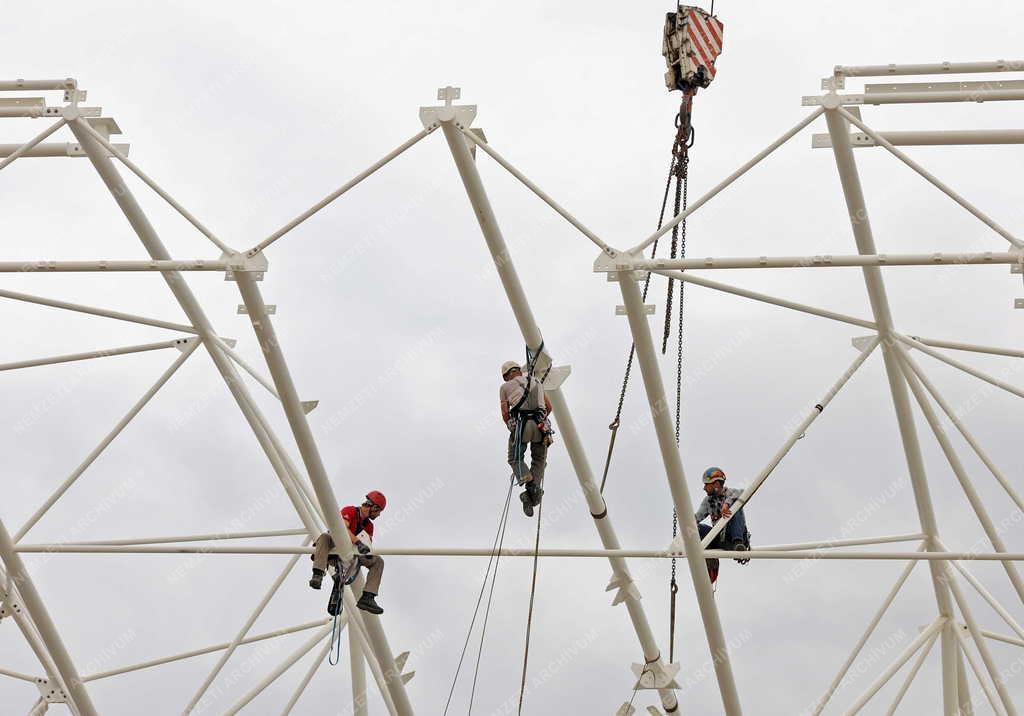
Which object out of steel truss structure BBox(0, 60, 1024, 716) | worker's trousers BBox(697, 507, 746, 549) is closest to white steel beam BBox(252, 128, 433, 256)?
steel truss structure BBox(0, 60, 1024, 716)

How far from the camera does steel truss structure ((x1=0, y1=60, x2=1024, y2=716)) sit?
2036cm

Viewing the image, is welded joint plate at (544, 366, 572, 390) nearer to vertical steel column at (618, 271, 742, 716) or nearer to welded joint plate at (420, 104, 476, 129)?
vertical steel column at (618, 271, 742, 716)

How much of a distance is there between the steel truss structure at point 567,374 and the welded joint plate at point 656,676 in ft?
0.08

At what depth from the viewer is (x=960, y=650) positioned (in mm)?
27547

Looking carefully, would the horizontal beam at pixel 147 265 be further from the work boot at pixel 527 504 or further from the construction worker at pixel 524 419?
the work boot at pixel 527 504

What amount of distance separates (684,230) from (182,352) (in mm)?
7997

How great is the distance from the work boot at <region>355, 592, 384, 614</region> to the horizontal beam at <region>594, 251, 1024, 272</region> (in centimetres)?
622

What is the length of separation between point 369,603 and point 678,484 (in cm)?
492

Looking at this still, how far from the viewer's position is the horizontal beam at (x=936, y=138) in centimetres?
2069

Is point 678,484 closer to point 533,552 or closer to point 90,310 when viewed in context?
point 533,552

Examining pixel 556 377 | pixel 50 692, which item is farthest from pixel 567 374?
pixel 50 692

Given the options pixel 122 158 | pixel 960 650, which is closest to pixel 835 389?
pixel 960 650

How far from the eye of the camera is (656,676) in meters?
27.3

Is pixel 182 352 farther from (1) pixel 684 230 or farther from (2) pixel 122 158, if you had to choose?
(1) pixel 684 230
